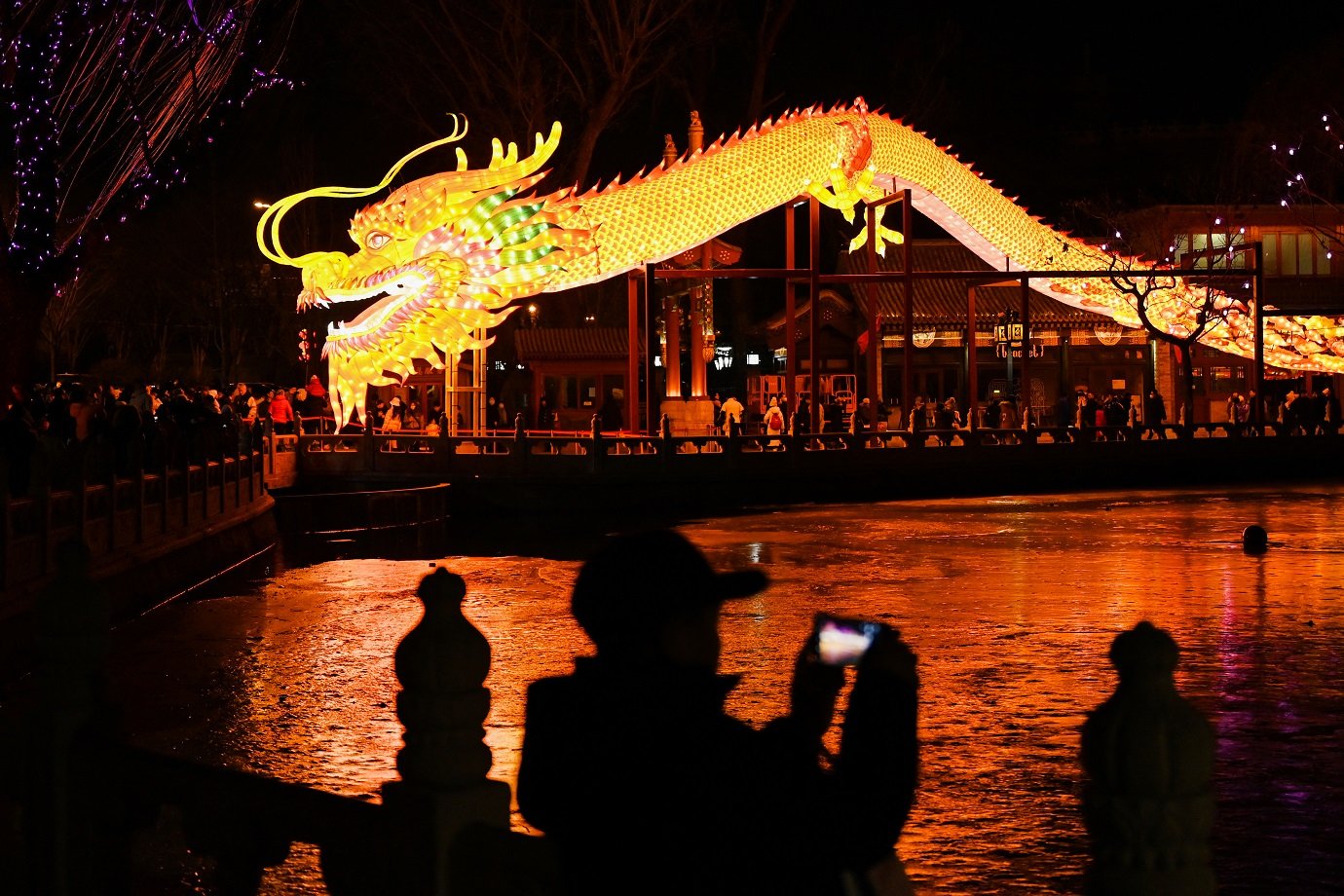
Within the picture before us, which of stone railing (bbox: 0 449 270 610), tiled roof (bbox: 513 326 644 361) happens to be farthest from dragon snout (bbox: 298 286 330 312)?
tiled roof (bbox: 513 326 644 361)

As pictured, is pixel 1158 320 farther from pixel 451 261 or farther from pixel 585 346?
pixel 451 261

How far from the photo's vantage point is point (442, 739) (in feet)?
10.9

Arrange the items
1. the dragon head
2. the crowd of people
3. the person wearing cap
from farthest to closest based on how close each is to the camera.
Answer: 1. the dragon head
2. the crowd of people
3. the person wearing cap

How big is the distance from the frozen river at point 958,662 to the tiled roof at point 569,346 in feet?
45.8

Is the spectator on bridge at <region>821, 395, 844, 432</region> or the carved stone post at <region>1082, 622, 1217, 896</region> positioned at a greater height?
the spectator on bridge at <region>821, 395, 844, 432</region>

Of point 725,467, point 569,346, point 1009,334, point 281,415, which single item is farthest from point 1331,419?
point 281,415

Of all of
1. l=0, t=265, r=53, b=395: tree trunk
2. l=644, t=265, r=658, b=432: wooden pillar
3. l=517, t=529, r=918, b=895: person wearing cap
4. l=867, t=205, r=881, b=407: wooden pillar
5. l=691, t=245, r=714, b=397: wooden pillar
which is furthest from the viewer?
l=867, t=205, r=881, b=407: wooden pillar

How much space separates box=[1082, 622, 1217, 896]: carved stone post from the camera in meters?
2.54

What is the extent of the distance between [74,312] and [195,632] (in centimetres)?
3533

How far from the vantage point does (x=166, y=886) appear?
586cm

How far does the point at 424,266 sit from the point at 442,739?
70.8 feet

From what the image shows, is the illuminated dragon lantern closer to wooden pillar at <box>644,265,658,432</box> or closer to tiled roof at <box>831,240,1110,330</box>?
wooden pillar at <box>644,265,658,432</box>

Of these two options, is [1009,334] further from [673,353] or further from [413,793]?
[413,793]

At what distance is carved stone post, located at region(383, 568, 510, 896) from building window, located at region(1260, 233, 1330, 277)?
4406 cm
